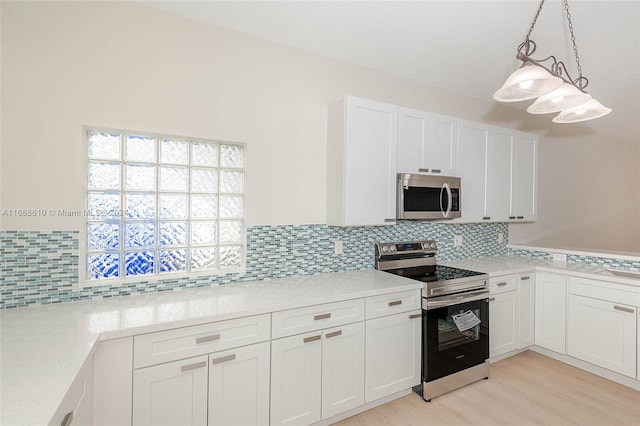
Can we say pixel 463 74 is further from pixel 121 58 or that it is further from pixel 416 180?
pixel 121 58

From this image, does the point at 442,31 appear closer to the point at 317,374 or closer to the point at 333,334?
the point at 333,334

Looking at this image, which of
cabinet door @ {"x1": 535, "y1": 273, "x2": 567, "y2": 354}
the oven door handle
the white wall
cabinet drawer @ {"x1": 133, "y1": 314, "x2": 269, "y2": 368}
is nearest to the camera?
cabinet drawer @ {"x1": 133, "y1": 314, "x2": 269, "y2": 368}

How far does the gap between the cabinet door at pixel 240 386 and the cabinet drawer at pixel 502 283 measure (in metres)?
2.12

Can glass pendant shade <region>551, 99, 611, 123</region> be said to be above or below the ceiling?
below

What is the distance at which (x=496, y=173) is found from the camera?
330 centimetres

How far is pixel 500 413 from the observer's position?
2234 millimetres

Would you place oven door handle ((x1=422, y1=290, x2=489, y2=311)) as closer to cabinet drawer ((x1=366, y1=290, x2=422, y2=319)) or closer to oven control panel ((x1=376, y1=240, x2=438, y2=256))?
cabinet drawer ((x1=366, y1=290, x2=422, y2=319))

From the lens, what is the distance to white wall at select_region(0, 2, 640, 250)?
175 cm

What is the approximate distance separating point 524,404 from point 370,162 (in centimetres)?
215

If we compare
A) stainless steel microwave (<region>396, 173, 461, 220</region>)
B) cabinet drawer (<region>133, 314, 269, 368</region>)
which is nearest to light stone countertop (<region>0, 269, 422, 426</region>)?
cabinet drawer (<region>133, 314, 269, 368</region>)

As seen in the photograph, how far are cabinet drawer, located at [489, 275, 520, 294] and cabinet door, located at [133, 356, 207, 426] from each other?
8.10 feet

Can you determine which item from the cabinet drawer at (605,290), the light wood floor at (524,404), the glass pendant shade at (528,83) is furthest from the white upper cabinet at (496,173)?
the light wood floor at (524,404)

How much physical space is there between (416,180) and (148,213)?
2.06 metres

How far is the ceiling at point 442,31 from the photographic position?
2.00 meters
